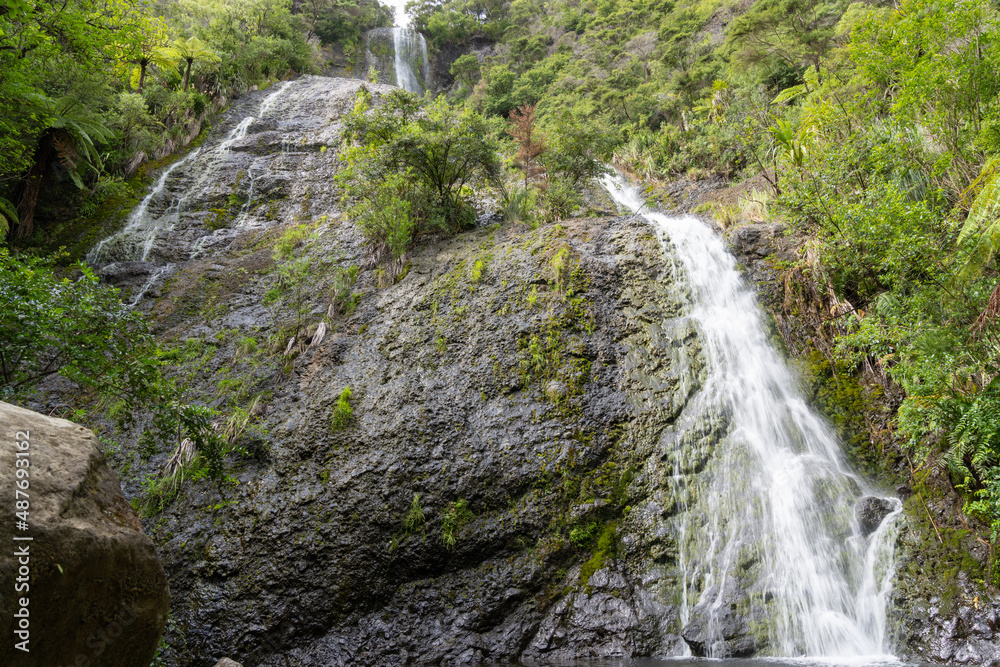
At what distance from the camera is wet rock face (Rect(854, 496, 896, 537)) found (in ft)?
19.7

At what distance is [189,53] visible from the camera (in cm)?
1811


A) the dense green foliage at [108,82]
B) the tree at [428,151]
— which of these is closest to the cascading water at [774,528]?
the tree at [428,151]

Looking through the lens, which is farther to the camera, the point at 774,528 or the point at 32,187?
the point at 32,187

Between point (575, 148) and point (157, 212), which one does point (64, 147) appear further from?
Answer: point (575, 148)

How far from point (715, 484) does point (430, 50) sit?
125 ft

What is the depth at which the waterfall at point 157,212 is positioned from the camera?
42.5ft

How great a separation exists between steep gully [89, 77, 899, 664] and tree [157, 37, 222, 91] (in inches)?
700

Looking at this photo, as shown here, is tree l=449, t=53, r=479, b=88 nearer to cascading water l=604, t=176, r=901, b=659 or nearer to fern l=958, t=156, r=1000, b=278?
cascading water l=604, t=176, r=901, b=659

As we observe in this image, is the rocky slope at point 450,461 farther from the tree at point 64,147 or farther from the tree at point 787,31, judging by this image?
the tree at point 787,31

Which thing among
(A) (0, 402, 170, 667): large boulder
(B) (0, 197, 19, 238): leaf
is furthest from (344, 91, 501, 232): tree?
(A) (0, 402, 170, 667): large boulder

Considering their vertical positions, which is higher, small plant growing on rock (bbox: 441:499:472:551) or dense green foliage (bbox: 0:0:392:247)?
dense green foliage (bbox: 0:0:392:247)

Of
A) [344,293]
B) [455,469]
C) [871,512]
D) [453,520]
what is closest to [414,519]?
[453,520]

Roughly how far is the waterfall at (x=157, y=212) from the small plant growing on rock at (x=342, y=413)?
8.49m

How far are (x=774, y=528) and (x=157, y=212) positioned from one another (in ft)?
55.1
